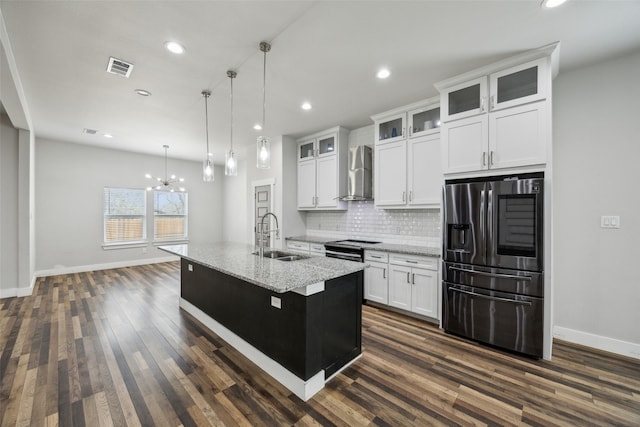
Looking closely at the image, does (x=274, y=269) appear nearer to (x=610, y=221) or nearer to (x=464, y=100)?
(x=464, y=100)

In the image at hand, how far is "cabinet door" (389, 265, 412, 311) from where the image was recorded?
336 centimetres

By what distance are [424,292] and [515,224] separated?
1255mm

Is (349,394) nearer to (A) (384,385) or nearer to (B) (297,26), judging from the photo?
(A) (384,385)

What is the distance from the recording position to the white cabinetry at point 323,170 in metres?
4.57

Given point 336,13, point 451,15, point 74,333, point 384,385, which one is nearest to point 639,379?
point 384,385

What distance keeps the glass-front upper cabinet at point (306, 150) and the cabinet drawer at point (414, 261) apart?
2.49 meters

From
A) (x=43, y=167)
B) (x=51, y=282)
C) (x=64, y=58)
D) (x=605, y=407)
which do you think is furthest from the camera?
(x=43, y=167)

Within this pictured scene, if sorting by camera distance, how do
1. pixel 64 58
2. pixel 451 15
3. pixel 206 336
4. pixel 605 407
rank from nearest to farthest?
pixel 605 407 → pixel 451 15 → pixel 64 58 → pixel 206 336

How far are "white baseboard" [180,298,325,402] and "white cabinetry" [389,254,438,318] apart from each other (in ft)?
5.60

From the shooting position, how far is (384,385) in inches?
82.4

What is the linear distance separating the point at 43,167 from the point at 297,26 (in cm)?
645

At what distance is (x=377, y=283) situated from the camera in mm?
3678

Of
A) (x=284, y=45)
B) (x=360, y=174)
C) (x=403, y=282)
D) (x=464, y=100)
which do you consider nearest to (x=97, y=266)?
(x=360, y=174)

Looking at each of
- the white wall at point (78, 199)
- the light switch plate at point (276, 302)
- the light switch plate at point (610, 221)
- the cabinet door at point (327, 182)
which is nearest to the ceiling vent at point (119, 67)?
the light switch plate at point (276, 302)
